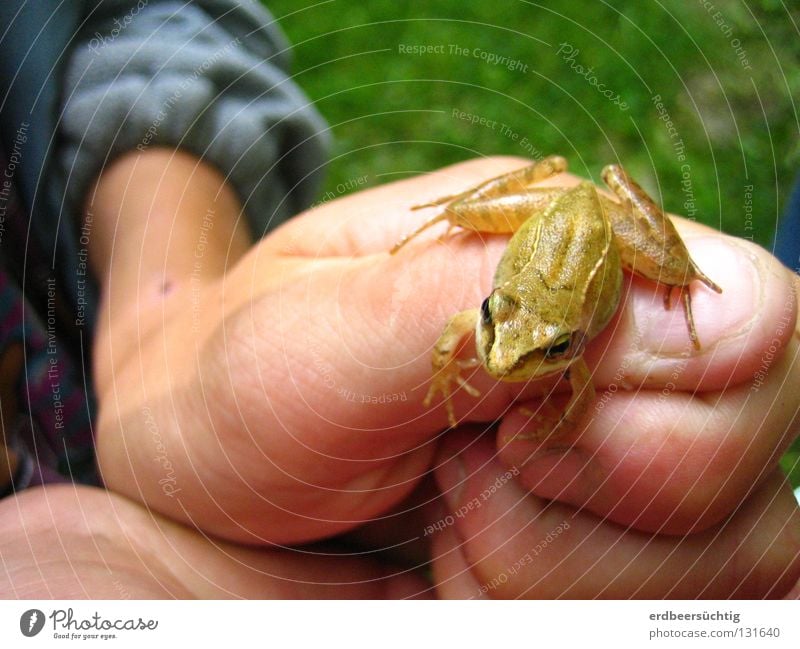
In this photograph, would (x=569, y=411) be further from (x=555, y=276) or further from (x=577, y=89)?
(x=577, y=89)

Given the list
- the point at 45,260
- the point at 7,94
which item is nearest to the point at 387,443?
the point at 45,260

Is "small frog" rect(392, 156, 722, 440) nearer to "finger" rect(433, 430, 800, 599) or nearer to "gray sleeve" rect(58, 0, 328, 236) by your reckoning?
"finger" rect(433, 430, 800, 599)

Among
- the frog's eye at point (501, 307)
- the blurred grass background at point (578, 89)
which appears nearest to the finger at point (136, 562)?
the frog's eye at point (501, 307)

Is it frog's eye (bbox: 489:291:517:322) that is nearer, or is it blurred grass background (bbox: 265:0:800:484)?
frog's eye (bbox: 489:291:517:322)

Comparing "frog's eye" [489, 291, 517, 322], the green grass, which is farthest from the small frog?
the green grass

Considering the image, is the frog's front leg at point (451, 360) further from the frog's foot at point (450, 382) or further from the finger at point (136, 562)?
the finger at point (136, 562)

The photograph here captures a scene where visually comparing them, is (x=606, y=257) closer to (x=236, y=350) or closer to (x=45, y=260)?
(x=236, y=350)
